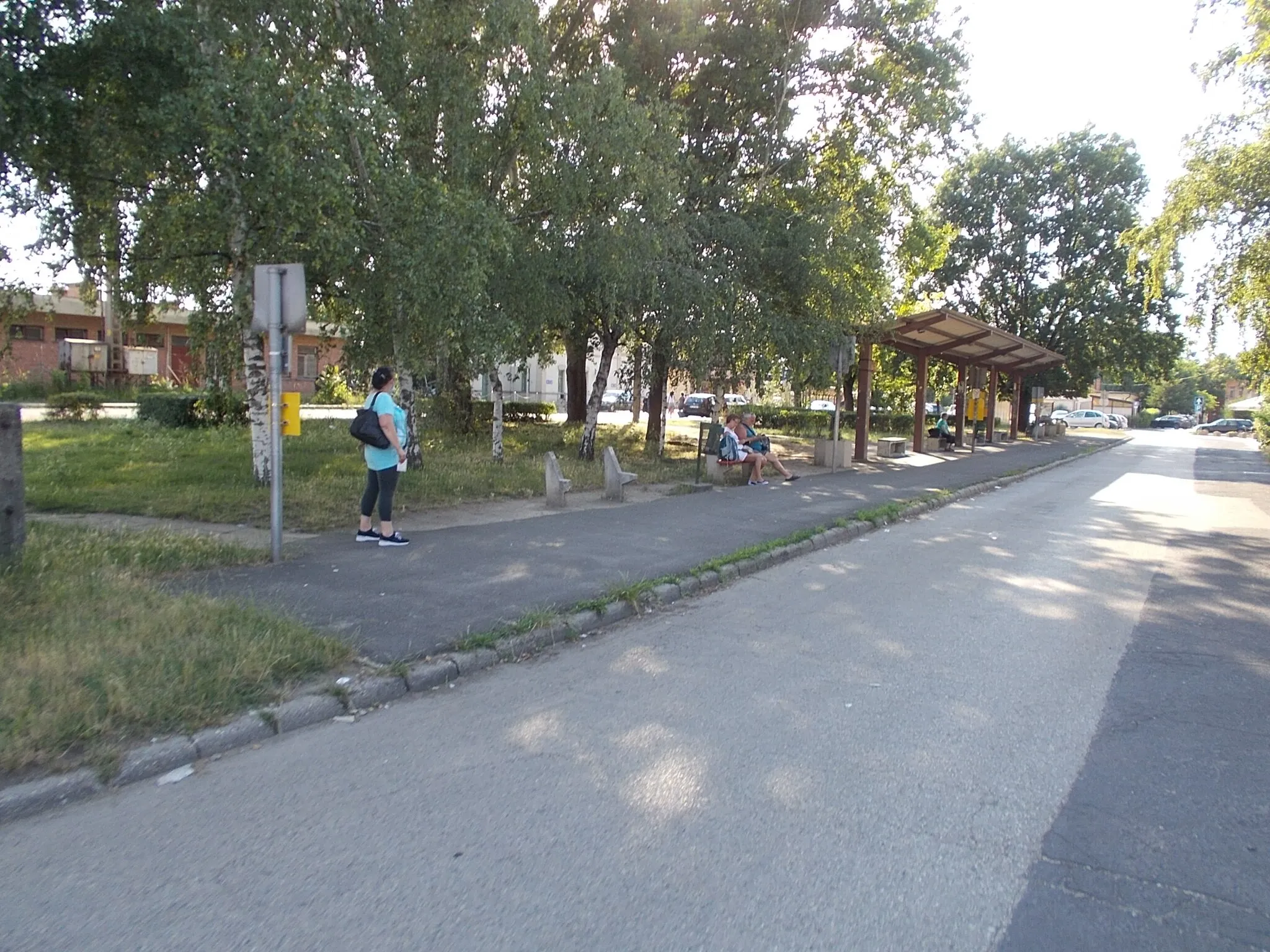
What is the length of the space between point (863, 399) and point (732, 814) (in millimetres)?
19932

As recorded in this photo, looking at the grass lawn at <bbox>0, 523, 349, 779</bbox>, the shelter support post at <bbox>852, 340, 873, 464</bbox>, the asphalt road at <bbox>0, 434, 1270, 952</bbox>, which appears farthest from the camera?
the shelter support post at <bbox>852, 340, 873, 464</bbox>

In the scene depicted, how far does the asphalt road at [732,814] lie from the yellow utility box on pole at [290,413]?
3.37 metres

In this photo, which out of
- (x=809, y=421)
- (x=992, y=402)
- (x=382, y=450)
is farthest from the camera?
(x=809, y=421)

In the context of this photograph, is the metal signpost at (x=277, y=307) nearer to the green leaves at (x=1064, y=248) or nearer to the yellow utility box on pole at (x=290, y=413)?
the yellow utility box on pole at (x=290, y=413)

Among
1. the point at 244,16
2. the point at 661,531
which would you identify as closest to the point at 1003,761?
the point at 661,531

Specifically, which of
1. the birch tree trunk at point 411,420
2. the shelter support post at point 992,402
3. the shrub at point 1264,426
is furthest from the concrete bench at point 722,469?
the shrub at point 1264,426

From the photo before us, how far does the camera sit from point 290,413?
319 inches

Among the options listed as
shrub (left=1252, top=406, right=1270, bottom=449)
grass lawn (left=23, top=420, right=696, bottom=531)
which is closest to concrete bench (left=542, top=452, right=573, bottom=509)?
grass lawn (left=23, top=420, right=696, bottom=531)

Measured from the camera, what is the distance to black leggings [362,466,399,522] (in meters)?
9.34

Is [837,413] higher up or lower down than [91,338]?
lower down

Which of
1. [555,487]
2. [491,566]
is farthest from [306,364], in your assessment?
[491,566]

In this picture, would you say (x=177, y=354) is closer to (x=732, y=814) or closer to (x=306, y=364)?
(x=306, y=364)

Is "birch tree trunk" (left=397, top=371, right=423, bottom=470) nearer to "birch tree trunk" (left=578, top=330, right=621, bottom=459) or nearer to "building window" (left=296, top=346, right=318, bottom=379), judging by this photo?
"birch tree trunk" (left=578, top=330, right=621, bottom=459)

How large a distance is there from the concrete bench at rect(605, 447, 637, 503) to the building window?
31.3 m
